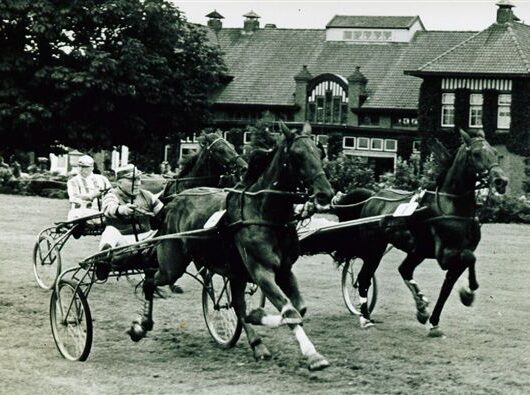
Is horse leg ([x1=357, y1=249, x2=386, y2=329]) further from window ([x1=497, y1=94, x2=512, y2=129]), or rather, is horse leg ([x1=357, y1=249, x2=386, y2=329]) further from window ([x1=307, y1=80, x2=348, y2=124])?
window ([x1=307, y1=80, x2=348, y2=124])

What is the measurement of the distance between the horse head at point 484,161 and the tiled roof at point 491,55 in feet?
106

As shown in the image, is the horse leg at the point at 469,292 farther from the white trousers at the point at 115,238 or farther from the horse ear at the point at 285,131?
the white trousers at the point at 115,238

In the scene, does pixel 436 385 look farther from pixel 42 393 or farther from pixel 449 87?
pixel 449 87

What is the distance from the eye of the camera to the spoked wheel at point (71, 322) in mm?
9009

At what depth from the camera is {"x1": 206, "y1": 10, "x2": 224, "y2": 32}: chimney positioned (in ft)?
182

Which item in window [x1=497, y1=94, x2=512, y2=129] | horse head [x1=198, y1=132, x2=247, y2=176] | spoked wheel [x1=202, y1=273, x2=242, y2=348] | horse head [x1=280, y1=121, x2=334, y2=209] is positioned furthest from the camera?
window [x1=497, y1=94, x2=512, y2=129]

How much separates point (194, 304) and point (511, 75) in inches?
1245

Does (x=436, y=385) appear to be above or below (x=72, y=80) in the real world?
below

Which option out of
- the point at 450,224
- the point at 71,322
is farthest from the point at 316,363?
the point at 450,224

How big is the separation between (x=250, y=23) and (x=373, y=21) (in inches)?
291

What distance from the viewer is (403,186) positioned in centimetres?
3086

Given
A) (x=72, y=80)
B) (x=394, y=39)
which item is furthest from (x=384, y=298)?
(x=394, y=39)

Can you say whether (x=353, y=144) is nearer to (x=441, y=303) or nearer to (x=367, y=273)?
(x=367, y=273)

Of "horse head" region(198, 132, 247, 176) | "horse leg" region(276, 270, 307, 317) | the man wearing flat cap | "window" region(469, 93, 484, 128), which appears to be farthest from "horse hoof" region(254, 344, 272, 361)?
"window" region(469, 93, 484, 128)
